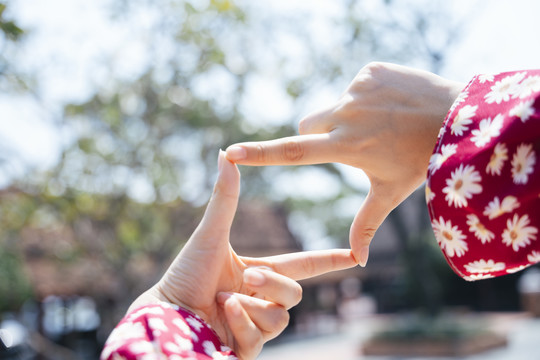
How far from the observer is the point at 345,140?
110 cm

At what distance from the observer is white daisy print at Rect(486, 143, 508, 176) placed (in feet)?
2.95

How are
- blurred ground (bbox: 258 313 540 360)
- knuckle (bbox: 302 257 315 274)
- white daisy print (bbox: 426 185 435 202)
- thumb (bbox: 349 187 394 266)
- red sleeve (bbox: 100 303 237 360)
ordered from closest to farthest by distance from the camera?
red sleeve (bbox: 100 303 237 360) → white daisy print (bbox: 426 185 435 202) → thumb (bbox: 349 187 394 266) → knuckle (bbox: 302 257 315 274) → blurred ground (bbox: 258 313 540 360)

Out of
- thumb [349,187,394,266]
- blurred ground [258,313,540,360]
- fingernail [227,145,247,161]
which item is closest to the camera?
fingernail [227,145,247,161]

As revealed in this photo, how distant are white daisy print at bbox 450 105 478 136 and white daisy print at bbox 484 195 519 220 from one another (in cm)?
14

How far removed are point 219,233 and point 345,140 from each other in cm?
36

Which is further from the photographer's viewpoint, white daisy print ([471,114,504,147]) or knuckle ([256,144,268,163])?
knuckle ([256,144,268,163])

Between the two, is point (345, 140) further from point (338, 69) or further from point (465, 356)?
point (465, 356)

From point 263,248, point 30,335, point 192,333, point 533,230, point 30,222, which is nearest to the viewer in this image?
point 533,230

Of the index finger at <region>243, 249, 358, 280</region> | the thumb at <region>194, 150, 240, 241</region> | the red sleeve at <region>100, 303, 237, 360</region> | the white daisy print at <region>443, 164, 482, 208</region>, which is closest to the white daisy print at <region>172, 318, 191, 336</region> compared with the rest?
the red sleeve at <region>100, 303, 237, 360</region>

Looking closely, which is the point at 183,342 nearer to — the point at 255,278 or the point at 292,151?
the point at 255,278

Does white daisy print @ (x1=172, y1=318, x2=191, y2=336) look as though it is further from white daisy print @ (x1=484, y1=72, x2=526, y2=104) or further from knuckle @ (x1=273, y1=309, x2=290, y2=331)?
white daisy print @ (x1=484, y1=72, x2=526, y2=104)

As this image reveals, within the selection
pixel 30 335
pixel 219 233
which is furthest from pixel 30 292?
pixel 219 233

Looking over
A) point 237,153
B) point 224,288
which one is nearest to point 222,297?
point 224,288

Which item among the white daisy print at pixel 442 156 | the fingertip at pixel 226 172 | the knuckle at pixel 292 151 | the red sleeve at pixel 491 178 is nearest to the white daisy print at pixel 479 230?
the red sleeve at pixel 491 178
